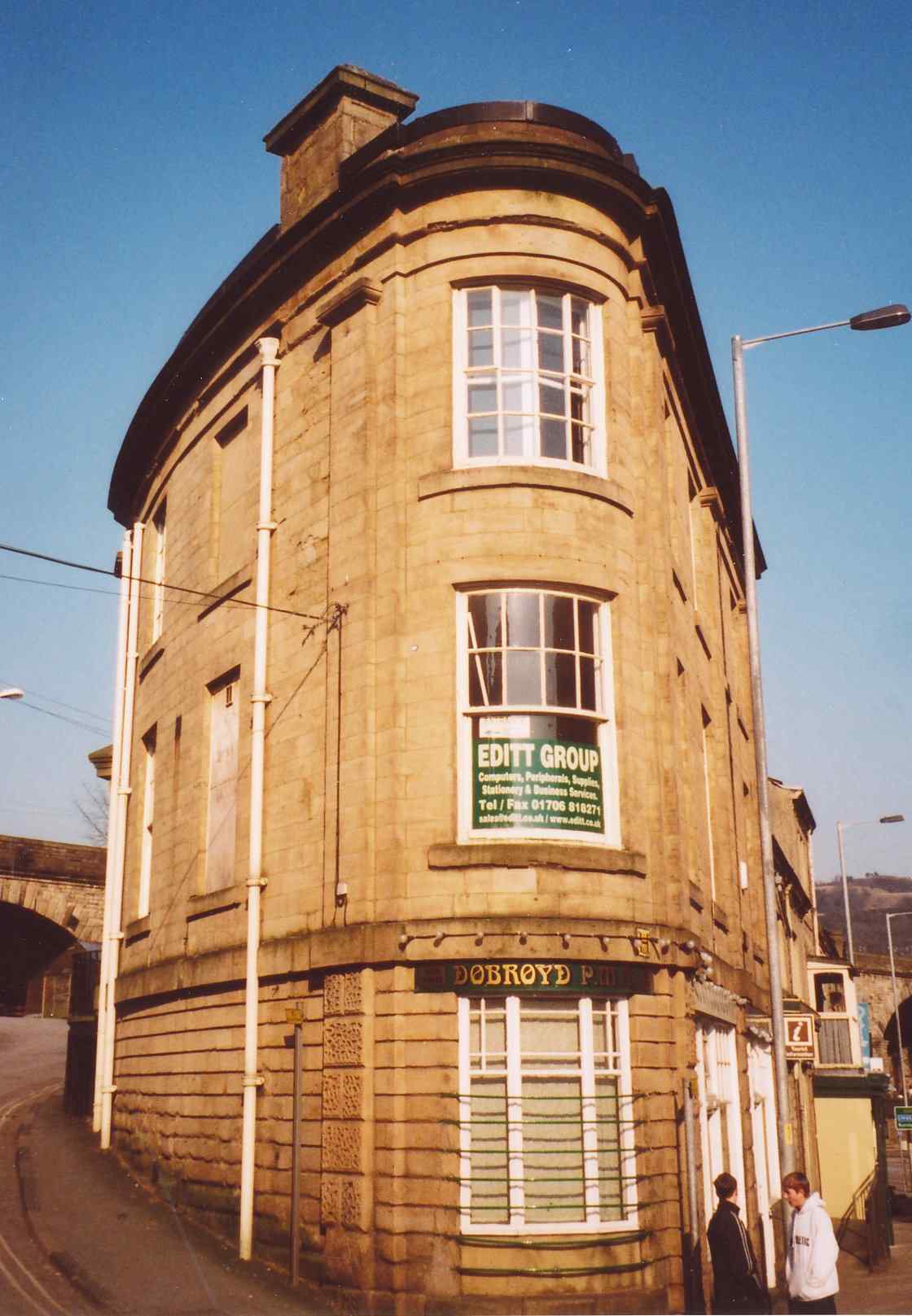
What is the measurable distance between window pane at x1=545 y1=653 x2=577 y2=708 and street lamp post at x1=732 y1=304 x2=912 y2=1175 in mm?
2519

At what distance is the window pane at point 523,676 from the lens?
1468 cm

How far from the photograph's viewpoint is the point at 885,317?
54.3 feet

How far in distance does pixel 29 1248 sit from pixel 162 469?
13.0m

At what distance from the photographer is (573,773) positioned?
14.6m

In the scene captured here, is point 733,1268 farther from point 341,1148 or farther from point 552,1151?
point 341,1148

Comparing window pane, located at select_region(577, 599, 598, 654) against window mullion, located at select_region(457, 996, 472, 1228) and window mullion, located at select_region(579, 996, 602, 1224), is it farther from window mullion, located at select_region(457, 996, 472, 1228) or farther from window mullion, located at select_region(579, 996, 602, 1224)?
window mullion, located at select_region(457, 996, 472, 1228)

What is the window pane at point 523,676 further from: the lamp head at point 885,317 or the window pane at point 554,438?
the lamp head at point 885,317

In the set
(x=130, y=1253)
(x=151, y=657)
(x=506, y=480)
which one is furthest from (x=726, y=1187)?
(x=151, y=657)

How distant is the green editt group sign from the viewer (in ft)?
46.9

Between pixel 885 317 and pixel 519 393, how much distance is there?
4.75 meters

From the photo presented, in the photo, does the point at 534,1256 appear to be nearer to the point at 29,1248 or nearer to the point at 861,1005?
the point at 29,1248

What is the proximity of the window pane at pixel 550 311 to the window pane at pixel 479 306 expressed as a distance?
0.61 m

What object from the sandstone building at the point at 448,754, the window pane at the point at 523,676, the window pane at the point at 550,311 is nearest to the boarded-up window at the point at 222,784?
the sandstone building at the point at 448,754

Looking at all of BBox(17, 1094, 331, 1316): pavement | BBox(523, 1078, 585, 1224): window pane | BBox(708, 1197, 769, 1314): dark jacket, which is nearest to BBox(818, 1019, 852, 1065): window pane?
BBox(17, 1094, 331, 1316): pavement
